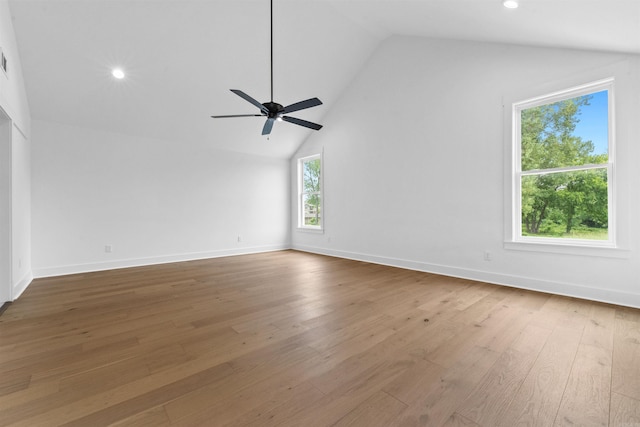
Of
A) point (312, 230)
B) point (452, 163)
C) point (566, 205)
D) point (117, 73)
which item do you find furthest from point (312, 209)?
point (566, 205)

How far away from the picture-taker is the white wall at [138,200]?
4.34 meters

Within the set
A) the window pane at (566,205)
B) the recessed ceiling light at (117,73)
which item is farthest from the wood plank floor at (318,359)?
the recessed ceiling light at (117,73)

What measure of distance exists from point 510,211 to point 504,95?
1.52 metres

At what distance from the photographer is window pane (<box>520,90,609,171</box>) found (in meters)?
3.07

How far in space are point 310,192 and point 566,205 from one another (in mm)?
4786

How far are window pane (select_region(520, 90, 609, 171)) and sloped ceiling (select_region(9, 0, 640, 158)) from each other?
59 centimetres

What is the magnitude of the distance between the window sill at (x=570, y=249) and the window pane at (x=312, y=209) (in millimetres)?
3895

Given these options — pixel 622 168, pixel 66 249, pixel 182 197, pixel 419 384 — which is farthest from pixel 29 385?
pixel 622 168

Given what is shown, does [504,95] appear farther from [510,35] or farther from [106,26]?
[106,26]

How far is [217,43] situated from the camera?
4.01 metres

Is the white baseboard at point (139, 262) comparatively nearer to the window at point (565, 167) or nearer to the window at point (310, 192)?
the window at point (310, 192)

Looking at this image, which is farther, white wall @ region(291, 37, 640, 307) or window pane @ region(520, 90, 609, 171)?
window pane @ region(520, 90, 609, 171)

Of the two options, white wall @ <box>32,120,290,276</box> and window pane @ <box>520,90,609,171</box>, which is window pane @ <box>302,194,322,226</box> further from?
window pane @ <box>520,90,609,171</box>

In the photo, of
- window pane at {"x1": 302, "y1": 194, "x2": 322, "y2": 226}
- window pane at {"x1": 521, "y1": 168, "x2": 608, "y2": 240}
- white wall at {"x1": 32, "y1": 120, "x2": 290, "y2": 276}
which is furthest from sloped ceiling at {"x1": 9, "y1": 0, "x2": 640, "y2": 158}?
window pane at {"x1": 302, "y1": 194, "x2": 322, "y2": 226}
